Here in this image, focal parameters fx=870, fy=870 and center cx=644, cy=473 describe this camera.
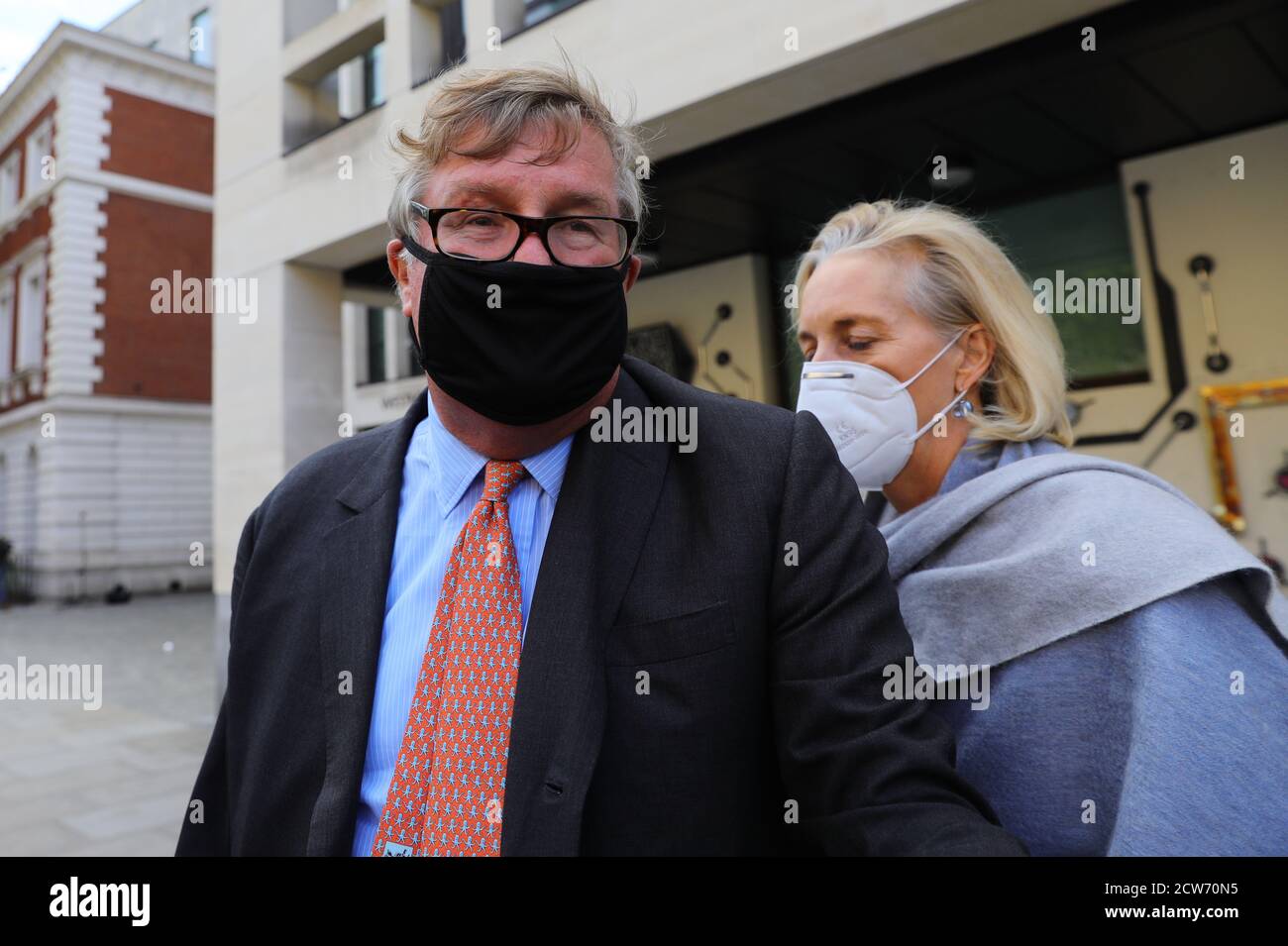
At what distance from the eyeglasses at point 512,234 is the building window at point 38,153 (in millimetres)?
25639

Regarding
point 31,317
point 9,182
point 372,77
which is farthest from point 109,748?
point 9,182

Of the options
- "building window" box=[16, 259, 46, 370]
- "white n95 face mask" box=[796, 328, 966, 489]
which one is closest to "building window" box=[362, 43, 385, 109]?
"white n95 face mask" box=[796, 328, 966, 489]

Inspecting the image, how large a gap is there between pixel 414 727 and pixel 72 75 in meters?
25.9

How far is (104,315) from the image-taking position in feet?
72.0

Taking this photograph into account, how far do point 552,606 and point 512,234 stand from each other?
2.22 ft

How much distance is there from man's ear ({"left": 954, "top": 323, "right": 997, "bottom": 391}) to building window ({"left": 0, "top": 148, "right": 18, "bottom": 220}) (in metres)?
28.4

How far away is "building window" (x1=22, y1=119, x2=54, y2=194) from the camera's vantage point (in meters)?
22.1

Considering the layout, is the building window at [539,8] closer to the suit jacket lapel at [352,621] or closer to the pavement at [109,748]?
the pavement at [109,748]

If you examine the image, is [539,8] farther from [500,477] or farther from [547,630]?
[547,630]

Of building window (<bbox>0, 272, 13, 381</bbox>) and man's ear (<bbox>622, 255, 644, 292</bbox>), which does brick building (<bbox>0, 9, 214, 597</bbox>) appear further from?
man's ear (<bbox>622, 255, 644, 292</bbox>)

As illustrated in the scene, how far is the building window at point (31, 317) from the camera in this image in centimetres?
2252

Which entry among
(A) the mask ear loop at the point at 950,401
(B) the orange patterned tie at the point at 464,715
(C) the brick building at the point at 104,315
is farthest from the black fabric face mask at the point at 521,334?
(C) the brick building at the point at 104,315
